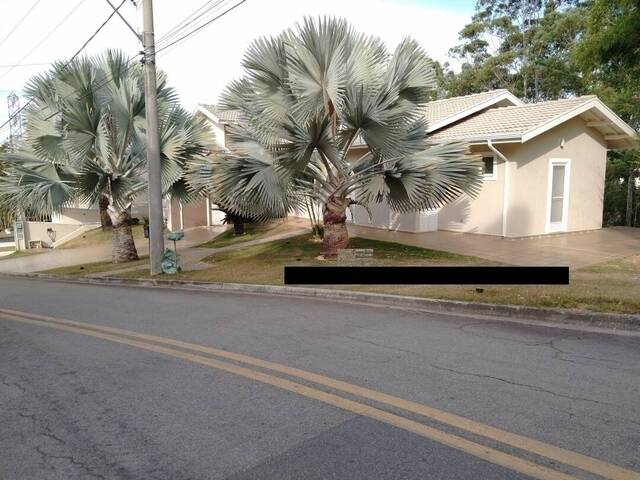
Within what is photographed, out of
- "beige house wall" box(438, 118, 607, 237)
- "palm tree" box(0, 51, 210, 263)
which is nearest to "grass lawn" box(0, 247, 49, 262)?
"palm tree" box(0, 51, 210, 263)

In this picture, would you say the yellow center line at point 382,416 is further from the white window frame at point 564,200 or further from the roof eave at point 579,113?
the white window frame at point 564,200

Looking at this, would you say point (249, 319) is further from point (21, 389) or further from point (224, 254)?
point (224, 254)

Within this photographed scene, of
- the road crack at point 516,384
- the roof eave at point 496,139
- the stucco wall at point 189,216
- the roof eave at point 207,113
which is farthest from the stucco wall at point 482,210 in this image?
the stucco wall at point 189,216

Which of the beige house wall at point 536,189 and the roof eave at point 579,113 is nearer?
the roof eave at point 579,113

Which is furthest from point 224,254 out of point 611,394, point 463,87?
point 463,87

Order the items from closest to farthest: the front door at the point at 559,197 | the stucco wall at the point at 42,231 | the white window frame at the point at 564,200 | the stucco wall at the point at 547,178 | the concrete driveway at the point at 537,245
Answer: the concrete driveway at the point at 537,245 < the stucco wall at the point at 547,178 < the white window frame at the point at 564,200 < the front door at the point at 559,197 < the stucco wall at the point at 42,231

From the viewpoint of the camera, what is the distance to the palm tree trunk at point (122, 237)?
18.3 meters

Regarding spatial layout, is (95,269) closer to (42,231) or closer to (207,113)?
(207,113)

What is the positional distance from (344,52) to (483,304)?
649 centimetres

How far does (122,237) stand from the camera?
1875 cm

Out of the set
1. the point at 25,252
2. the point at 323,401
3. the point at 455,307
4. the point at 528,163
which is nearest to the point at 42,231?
the point at 25,252

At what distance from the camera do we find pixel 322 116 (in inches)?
447

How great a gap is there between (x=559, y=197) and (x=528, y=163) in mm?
1986

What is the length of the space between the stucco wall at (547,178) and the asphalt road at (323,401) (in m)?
9.66
